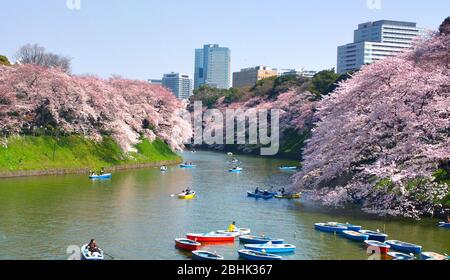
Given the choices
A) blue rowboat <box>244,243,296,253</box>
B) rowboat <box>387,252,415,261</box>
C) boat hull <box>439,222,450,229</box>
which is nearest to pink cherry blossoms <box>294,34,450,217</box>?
boat hull <box>439,222,450,229</box>

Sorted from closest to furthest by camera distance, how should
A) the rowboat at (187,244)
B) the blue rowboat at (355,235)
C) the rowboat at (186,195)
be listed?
the rowboat at (187,244) → the blue rowboat at (355,235) → the rowboat at (186,195)

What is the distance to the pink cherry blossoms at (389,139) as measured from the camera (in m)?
35.2

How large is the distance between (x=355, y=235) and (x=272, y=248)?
5.43 metres

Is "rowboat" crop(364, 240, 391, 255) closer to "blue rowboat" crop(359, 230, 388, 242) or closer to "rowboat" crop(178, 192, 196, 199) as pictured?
"blue rowboat" crop(359, 230, 388, 242)

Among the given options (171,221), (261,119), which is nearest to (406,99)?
(171,221)

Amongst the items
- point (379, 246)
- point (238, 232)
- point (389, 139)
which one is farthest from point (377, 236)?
point (389, 139)

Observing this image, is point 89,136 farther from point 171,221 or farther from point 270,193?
point 171,221

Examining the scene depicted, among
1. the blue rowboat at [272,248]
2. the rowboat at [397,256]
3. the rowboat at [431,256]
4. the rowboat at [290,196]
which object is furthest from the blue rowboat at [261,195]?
the rowboat at [431,256]

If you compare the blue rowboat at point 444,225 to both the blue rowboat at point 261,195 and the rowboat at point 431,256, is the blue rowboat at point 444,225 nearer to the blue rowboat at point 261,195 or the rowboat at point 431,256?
the rowboat at point 431,256

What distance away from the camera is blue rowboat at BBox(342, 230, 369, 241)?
29581mm

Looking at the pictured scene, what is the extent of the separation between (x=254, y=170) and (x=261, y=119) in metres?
41.0

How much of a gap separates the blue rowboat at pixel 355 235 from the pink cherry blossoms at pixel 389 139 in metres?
5.18

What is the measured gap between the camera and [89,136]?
217 feet
